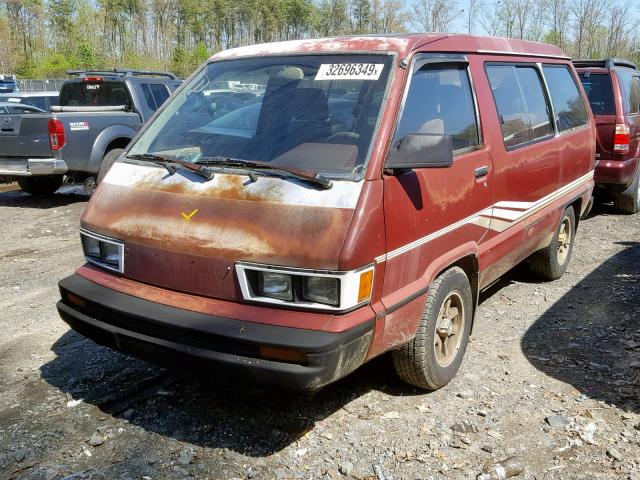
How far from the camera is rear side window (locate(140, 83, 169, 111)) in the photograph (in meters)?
10.8

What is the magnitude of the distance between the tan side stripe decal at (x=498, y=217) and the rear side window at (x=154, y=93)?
7565 mm

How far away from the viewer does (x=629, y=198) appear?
28.0 feet

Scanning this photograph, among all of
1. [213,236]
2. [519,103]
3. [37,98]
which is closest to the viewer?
[213,236]

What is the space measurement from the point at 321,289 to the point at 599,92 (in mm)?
6746

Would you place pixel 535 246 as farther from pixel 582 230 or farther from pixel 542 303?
pixel 582 230

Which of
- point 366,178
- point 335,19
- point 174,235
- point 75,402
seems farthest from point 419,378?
point 335,19

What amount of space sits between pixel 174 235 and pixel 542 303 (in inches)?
137

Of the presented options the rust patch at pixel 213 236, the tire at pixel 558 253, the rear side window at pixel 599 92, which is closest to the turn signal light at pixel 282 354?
the rust patch at pixel 213 236

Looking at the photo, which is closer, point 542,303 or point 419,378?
point 419,378

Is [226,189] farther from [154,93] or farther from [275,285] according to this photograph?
[154,93]

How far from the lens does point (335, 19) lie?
55469 mm

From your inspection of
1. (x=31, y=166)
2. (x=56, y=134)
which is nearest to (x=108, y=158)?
(x=56, y=134)

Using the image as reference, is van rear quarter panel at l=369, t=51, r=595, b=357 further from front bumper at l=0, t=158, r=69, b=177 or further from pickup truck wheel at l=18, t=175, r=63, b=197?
pickup truck wheel at l=18, t=175, r=63, b=197

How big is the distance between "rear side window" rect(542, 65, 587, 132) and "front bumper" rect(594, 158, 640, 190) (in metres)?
2.20
